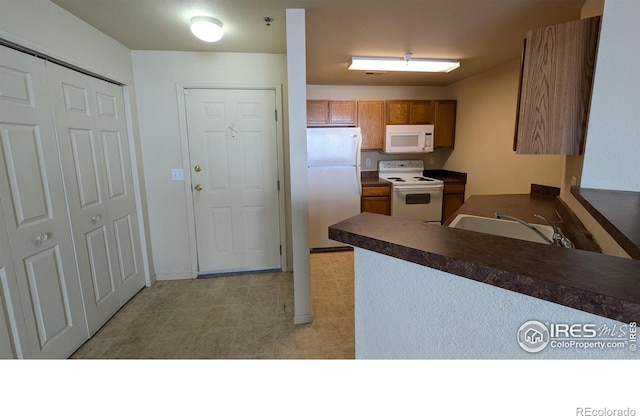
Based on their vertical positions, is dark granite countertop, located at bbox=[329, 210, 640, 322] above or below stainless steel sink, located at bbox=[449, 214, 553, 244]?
above

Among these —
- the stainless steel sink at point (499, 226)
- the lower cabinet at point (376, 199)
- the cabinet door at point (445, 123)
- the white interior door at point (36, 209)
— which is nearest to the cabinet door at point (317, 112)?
the lower cabinet at point (376, 199)

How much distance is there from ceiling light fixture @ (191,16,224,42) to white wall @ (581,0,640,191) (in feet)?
7.00

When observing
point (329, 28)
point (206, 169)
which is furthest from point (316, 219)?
point (329, 28)

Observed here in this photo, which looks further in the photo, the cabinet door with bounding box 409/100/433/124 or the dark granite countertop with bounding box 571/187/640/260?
the cabinet door with bounding box 409/100/433/124

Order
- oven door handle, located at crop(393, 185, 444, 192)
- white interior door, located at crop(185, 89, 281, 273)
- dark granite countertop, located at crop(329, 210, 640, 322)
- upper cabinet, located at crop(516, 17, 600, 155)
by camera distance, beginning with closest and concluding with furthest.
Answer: dark granite countertop, located at crop(329, 210, 640, 322)
upper cabinet, located at crop(516, 17, 600, 155)
white interior door, located at crop(185, 89, 281, 273)
oven door handle, located at crop(393, 185, 444, 192)

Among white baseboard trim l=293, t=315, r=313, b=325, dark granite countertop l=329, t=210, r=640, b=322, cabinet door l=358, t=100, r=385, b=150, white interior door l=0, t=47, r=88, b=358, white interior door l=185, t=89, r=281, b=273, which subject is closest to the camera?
dark granite countertop l=329, t=210, r=640, b=322

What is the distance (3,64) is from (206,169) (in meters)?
1.54

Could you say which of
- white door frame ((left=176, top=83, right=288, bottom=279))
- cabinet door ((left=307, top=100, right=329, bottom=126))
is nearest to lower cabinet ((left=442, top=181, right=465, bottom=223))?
cabinet door ((left=307, top=100, right=329, bottom=126))

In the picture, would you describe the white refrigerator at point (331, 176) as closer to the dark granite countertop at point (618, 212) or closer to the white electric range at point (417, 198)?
the white electric range at point (417, 198)

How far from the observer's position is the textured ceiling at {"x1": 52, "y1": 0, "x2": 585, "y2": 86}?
1847 millimetres

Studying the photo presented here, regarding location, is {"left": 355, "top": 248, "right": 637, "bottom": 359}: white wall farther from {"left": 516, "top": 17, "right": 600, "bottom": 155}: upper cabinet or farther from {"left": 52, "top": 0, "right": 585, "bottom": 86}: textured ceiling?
{"left": 52, "top": 0, "right": 585, "bottom": 86}: textured ceiling
